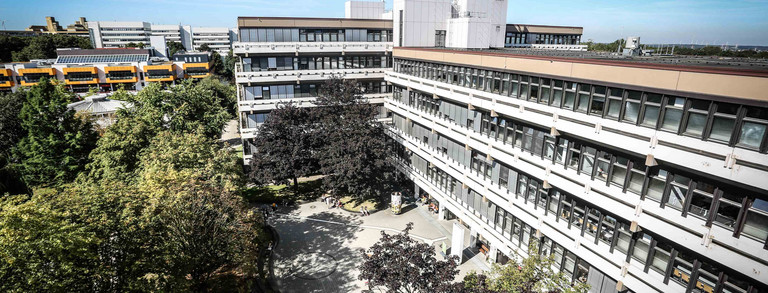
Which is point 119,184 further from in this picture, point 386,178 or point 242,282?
point 386,178

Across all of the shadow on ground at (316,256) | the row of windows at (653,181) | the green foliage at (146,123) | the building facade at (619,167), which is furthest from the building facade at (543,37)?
the green foliage at (146,123)

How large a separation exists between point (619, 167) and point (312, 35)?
112 feet

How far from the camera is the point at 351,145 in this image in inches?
1378

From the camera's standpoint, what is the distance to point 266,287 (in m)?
27.1

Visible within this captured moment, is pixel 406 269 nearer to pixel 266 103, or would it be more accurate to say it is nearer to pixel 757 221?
pixel 757 221

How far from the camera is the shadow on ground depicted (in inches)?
1082

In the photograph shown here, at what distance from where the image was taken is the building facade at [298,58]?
41.9 meters

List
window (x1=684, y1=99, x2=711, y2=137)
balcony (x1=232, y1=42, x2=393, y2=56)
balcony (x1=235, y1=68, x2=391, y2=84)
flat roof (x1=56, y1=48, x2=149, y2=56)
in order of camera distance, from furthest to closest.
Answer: flat roof (x1=56, y1=48, x2=149, y2=56), balcony (x1=235, y1=68, x2=391, y2=84), balcony (x1=232, y1=42, x2=393, y2=56), window (x1=684, y1=99, x2=711, y2=137)

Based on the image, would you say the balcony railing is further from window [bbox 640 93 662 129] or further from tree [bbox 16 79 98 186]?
window [bbox 640 93 662 129]

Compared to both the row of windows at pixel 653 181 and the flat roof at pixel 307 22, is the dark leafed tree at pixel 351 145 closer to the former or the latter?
the flat roof at pixel 307 22

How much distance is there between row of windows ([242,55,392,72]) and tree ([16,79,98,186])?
55.6 feet

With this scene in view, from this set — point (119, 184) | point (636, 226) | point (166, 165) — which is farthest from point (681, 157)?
point (166, 165)

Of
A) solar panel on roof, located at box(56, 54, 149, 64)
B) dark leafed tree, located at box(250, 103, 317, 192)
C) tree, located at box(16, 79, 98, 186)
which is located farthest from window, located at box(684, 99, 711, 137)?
solar panel on roof, located at box(56, 54, 149, 64)

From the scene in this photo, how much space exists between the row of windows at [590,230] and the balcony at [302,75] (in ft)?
65.8
